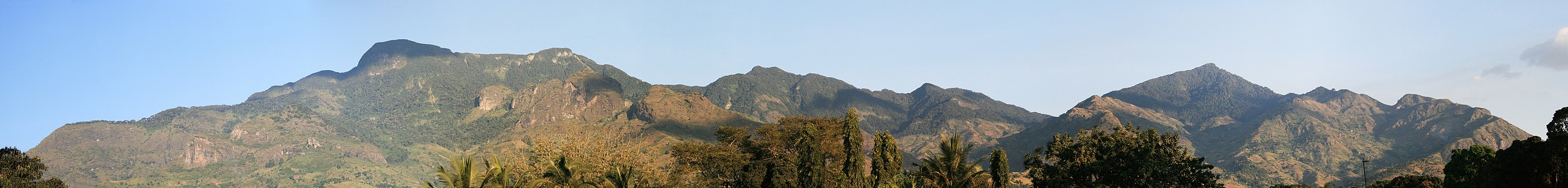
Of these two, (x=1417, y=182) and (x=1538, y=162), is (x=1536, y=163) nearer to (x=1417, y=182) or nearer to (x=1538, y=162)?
(x=1538, y=162)

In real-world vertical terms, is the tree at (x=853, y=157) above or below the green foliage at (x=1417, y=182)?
above

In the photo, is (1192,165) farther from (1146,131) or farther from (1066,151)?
(1066,151)

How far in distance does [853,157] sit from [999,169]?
22.4ft

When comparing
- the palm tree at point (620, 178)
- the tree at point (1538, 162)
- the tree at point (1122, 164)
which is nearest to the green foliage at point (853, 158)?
the tree at point (1122, 164)

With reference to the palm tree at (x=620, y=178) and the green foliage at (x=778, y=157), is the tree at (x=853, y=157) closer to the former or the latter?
the green foliage at (x=778, y=157)

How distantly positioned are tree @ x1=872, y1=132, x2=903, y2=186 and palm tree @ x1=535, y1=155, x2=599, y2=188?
18.5 m

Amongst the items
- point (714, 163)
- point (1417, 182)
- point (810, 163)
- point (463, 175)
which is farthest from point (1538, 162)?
point (1417, 182)

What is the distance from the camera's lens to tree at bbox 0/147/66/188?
44.2m

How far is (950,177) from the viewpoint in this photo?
47469 millimetres

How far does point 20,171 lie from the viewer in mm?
46219

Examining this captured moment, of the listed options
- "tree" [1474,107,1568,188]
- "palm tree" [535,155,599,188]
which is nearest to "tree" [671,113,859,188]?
"palm tree" [535,155,599,188]

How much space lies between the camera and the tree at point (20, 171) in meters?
44.2

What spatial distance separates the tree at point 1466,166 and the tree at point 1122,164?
18.2m

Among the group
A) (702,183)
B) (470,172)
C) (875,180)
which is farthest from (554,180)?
(875,180)
